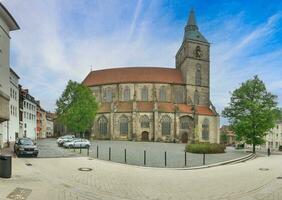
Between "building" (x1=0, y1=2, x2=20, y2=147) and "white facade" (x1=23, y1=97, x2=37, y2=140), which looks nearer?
"building" (x1=0, y1=2, x2=20, y2=147)

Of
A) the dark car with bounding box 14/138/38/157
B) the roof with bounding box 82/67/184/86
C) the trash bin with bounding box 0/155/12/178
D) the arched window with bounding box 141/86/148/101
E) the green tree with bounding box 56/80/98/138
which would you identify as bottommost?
the dark car with bounding box 14/138/38/157

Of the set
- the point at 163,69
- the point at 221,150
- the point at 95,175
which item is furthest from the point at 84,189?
the point at 163,69

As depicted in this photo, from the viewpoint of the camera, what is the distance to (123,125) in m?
72.6

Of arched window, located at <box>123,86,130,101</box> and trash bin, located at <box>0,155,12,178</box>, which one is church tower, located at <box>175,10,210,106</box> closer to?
arched window, located at <box>123,86,130,101</box>

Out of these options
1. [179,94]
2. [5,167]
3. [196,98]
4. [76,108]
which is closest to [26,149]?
[5,167]

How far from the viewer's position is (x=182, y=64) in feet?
269

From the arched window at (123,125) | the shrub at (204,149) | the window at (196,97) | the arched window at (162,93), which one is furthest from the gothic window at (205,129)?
the shrub at (204,149)

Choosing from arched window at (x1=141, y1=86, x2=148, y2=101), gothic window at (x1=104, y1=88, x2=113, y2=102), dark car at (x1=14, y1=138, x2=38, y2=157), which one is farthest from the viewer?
gothic window at (x1=104, y1=88, x2=113, y2=102)

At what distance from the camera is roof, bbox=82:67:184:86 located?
78.3 meters

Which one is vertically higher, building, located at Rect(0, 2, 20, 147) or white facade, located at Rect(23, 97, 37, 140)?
building, located at Rect(0, 2, 20, 147)

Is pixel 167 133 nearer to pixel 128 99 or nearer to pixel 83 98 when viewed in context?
pixel 128 99

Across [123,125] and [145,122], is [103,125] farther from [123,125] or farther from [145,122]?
[145,122]

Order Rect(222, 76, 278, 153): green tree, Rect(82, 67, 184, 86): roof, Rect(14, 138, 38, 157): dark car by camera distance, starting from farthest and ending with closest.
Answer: Rect(82, 67, 184, 86): roof, Rect(222, 76, 278, 153): green tree, Rect(14, 138, 38, 157): dark car

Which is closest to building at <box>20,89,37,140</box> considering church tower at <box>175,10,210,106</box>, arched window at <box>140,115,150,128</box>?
arched window at <box>140,115,150,128</box>
